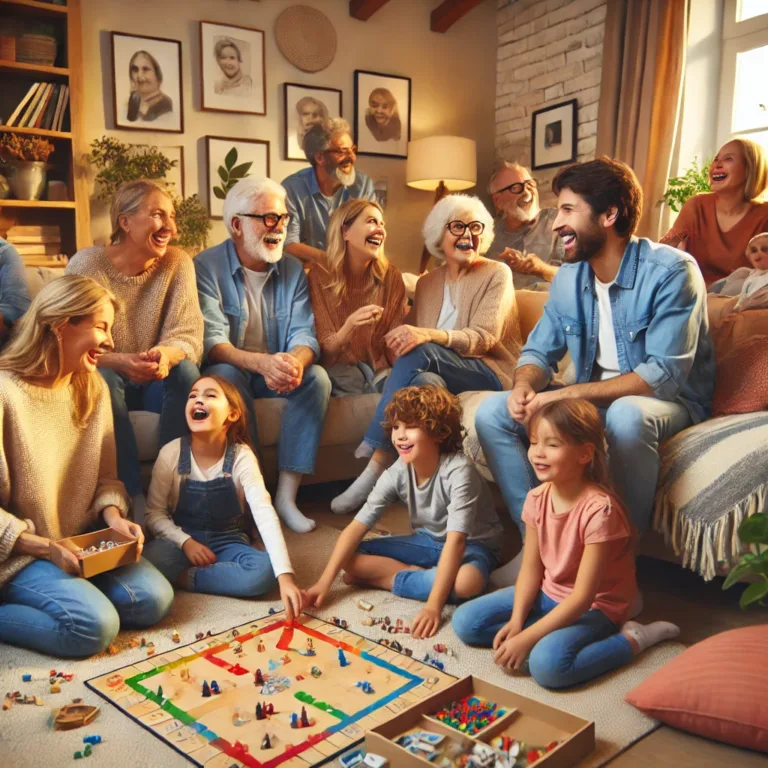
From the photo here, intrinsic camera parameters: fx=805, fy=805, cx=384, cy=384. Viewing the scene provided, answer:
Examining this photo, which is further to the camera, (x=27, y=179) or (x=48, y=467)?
(x=27, y=179)

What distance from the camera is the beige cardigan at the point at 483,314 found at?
109 inches

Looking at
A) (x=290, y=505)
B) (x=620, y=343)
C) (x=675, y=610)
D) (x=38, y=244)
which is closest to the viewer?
(x=675, y=610)

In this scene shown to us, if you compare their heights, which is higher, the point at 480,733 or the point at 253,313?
the point at 253,313

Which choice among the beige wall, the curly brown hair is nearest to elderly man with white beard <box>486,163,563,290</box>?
the beige wall

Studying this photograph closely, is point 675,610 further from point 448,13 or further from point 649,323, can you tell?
point 448,13

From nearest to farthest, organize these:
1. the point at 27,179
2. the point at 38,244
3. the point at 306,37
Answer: the point at 27,179
the point at 38,244
the point at 306,37

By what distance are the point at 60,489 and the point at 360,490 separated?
1.11 m

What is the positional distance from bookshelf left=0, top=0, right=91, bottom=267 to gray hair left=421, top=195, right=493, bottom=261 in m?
2.28

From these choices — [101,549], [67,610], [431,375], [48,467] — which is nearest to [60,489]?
[48,467]

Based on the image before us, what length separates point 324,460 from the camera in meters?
2.94

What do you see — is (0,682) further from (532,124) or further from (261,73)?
(532,124)

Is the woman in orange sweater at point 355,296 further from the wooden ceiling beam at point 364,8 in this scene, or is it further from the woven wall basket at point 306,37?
the wooden ceiling beam at point 364,8

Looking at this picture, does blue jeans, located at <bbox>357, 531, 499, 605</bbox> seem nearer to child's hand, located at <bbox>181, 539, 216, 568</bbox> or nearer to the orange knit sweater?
child's hand, located at <bbox>181, 539, 216, 568</bbox>

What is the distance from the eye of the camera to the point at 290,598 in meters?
1.95
